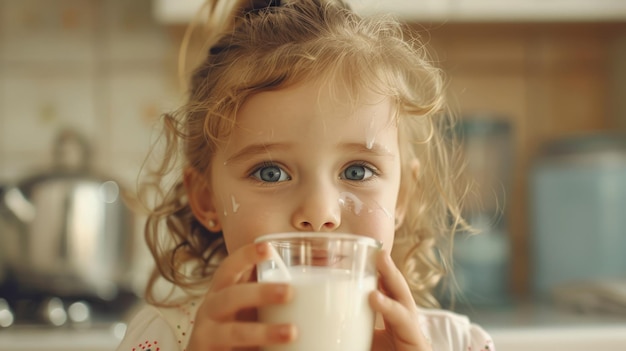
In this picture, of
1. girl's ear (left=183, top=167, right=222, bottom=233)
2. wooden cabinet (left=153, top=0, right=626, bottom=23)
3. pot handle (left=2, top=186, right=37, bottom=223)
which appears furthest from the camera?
wooden cabinet (left=153, top=0, right=626, bottom=23)

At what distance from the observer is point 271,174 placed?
845 mm

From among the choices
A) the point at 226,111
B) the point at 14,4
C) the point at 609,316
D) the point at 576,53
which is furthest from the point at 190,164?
the point at 576,53

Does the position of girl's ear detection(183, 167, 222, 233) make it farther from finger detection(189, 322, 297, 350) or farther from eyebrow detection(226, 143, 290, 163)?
finger detection(189, 322, 297, 350)

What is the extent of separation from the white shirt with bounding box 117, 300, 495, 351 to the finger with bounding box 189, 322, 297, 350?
0.35 metres

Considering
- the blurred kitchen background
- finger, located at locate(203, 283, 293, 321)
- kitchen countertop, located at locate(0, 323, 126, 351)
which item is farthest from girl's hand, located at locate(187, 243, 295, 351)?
the blurred kitchen background

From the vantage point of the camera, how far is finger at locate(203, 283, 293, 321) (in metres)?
0.64

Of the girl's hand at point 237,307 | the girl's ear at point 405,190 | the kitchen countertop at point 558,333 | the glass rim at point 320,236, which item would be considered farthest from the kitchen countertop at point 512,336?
the glass rim at point 320,236

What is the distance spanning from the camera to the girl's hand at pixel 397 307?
69cm

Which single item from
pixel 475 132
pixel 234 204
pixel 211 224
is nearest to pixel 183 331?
pixel 211 224

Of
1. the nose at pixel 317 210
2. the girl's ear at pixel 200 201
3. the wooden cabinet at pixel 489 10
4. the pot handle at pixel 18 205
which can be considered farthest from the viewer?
the wooden cabinet at pixel 489 10

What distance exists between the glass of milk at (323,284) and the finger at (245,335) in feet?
0.03

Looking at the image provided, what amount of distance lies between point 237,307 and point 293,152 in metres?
0.22

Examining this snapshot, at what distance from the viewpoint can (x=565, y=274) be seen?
5.98ft

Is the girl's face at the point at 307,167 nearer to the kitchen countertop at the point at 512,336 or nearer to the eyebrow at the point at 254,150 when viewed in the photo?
the eyebrow at the point at 254,150
